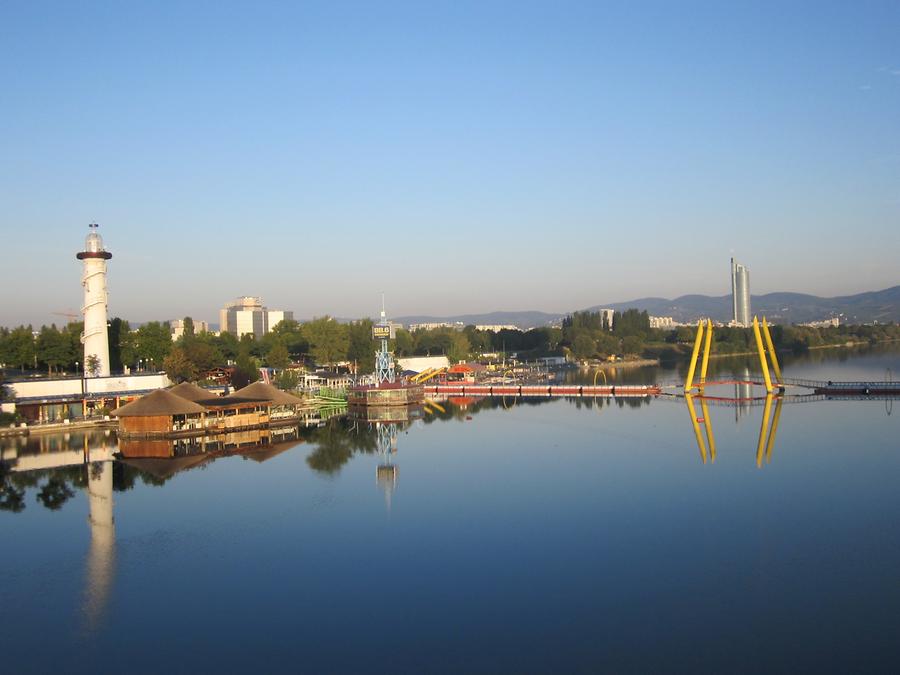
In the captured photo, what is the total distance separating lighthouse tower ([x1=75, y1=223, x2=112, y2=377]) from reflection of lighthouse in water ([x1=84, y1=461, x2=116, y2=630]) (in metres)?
11.8

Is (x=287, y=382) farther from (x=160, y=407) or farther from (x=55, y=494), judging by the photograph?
(x=55, y=494)

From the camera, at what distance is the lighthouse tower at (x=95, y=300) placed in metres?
27.9

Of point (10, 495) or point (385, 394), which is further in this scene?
point (385, 394)

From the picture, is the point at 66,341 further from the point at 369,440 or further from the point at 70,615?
the point at 70,615

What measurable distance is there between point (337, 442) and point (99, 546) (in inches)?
398

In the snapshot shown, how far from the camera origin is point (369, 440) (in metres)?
21.9

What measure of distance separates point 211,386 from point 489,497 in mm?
19433

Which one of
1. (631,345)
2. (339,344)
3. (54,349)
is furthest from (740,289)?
(54,349)

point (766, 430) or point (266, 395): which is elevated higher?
point (266, 395)

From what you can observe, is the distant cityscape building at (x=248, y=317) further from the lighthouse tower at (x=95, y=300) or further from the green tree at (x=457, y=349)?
the lighthouse tower at (x=95, y=300)

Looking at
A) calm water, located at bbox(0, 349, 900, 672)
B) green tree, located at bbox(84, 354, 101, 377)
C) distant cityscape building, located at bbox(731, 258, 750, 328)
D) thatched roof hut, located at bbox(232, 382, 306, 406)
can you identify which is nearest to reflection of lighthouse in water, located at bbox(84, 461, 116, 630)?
calm water, located at bbox(0, 349, 900, 672)

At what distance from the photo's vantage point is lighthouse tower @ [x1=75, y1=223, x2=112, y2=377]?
27.9 metres

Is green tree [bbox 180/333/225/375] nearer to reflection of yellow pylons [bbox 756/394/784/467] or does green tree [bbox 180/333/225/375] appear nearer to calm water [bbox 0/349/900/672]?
calm water [bbox 0/349/900/672]

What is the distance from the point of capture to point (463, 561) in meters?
10.5
